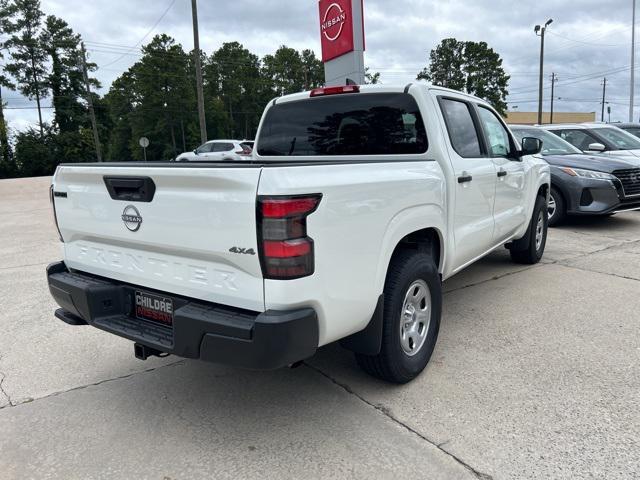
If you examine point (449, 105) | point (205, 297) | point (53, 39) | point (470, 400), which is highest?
point (53, 39)

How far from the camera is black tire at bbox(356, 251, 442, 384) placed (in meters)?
2.87

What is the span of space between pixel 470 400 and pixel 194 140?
59.3 metres

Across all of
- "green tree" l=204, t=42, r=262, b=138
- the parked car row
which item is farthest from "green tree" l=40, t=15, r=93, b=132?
the parked car row

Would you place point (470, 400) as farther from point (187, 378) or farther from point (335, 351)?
point (187, 378)

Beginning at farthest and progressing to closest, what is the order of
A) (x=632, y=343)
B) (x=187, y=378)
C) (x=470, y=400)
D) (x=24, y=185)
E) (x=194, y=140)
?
(x=194, y=140) → (x=24, y=185) → (x=632, y=343) → (x=187, y=378) → (x=470, y=400)

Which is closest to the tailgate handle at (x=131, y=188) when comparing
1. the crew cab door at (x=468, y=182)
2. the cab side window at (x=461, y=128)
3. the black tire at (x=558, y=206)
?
the crew cab door at (x=468, y=182)

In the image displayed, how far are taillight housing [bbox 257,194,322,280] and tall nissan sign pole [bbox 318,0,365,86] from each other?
789cm

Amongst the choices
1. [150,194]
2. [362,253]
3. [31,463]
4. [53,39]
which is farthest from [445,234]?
[53,39]

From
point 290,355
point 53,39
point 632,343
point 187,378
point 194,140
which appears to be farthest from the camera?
point 194,140

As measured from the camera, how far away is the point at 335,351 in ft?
12.5

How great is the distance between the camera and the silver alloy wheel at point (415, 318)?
10.3ft

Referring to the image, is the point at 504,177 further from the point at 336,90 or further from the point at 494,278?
the point at 336,90

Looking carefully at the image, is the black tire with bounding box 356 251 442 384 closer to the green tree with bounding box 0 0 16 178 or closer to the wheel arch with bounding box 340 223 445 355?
the wheel arch with bounding box 340 223 445 355

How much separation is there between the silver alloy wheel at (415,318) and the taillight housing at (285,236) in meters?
1.03
